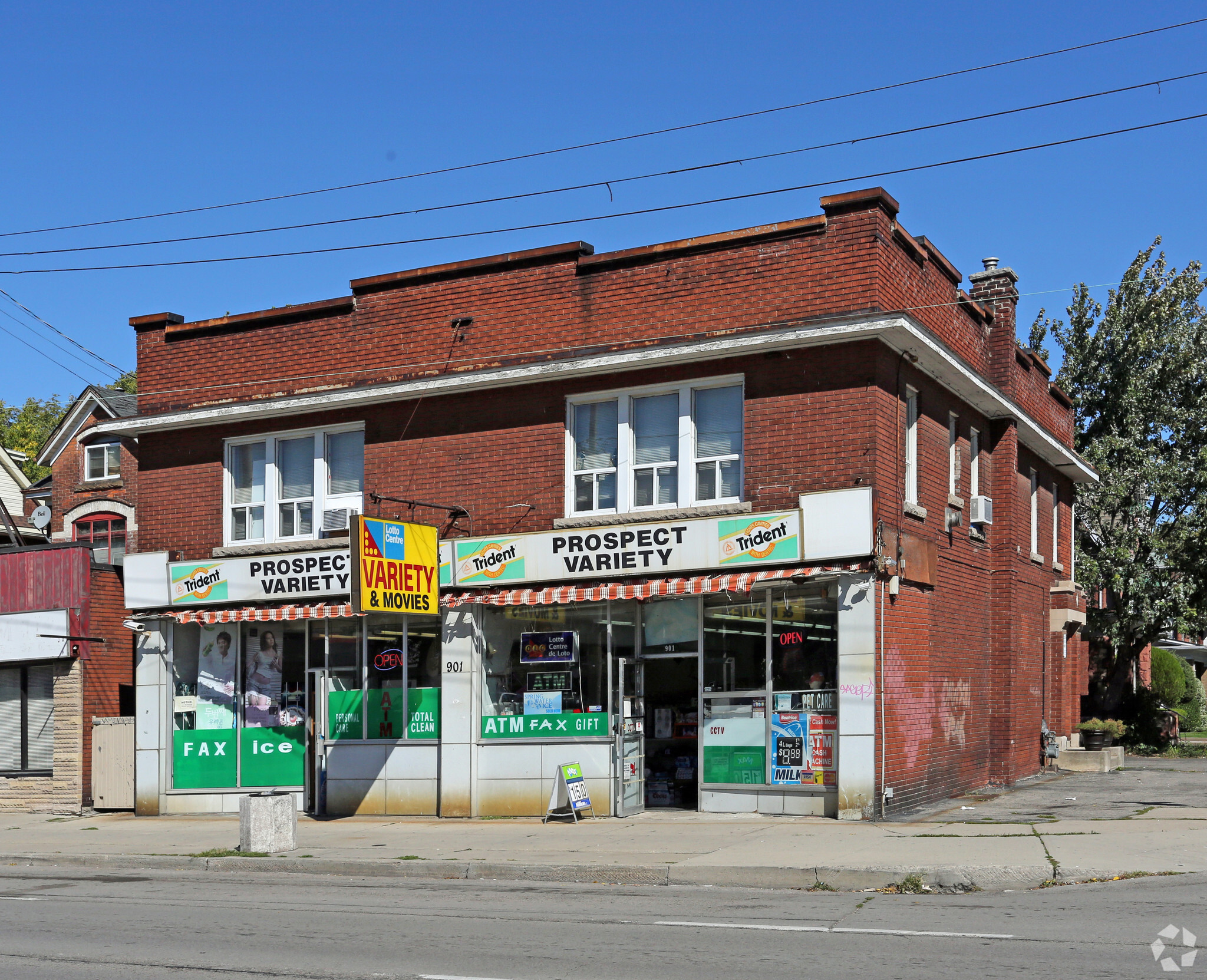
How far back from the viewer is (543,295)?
733 inches

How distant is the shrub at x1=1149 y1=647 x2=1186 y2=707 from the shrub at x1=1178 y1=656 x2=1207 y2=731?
0.44 m

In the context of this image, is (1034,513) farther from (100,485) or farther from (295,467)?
(100,485)

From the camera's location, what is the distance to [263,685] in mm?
20812

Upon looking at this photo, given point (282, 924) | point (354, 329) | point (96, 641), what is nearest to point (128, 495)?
point (96, 641)

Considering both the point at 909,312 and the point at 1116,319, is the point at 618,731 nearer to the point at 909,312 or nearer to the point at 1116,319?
the point at 909,312

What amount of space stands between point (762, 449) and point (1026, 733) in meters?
8.69

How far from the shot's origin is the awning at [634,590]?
54.4 ft

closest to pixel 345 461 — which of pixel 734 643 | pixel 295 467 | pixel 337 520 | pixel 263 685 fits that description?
pixel 295 467

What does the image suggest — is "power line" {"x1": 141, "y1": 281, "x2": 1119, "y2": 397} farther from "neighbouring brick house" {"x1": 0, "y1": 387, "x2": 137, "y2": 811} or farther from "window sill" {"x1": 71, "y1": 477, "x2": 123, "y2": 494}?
"window sill" {"x1": 71, "y1": 477, "x2": 123, "y2": 494}

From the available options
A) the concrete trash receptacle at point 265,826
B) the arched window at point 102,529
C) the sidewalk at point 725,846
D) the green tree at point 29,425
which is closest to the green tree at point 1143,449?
the sidewalk at point 725,846

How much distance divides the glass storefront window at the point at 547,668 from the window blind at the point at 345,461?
313 cm

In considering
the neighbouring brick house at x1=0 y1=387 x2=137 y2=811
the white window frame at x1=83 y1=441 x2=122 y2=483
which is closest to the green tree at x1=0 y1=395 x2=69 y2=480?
the white window frame at x1=83 y1=441 x2=122 y2=483

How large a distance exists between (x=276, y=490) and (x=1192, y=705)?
Result: 32.1 meters

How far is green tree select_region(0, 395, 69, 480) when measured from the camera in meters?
67.1
